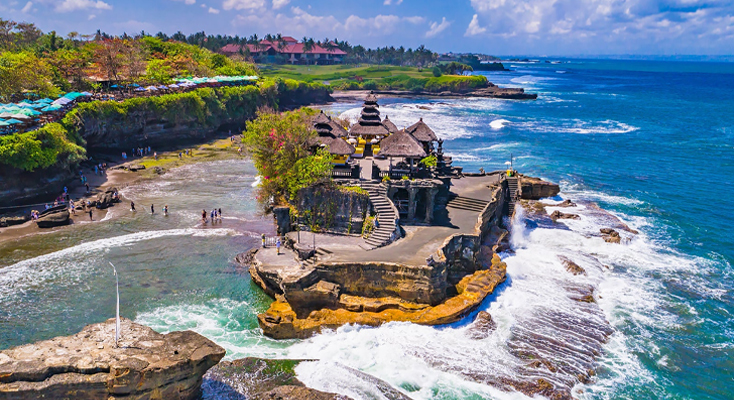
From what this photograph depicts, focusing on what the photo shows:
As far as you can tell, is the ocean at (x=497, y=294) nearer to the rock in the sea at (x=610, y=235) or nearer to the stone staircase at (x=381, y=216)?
the rock in the sea at (x=610, y=235)

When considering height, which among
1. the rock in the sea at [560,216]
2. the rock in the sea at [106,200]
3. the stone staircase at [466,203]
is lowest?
the rock in the sea at [560,216]

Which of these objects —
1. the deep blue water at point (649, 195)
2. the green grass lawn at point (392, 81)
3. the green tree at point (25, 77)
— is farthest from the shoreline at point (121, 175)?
the green grass lawn at point (392, 81)

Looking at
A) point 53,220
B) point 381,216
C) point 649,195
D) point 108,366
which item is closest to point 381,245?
point 381,216

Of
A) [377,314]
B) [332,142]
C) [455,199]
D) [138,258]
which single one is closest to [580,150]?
[455,199]

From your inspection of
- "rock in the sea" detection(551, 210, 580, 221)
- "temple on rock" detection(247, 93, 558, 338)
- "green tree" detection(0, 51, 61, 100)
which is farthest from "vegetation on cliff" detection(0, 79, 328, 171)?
"rock in the sea" detection(551, 210, 580, 221)

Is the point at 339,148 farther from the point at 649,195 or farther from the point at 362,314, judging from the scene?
the point at 649,195
